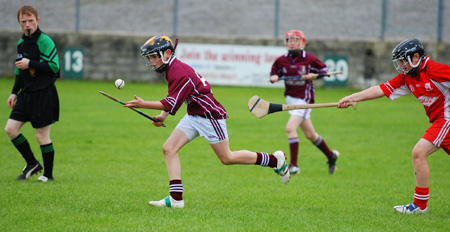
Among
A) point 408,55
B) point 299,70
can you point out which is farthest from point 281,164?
point 299,70

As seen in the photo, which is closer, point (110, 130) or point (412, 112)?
point (110, 130)

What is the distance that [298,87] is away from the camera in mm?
9203

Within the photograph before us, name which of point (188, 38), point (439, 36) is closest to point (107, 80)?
point (188, 38)

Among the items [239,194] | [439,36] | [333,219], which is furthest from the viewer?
[439,36]

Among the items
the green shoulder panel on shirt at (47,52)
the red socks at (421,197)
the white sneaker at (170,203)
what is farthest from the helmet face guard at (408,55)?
the green shoulder panel on shirt at (47,52)

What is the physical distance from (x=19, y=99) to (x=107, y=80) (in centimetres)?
1448

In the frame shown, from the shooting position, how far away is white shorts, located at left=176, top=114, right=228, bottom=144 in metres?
6.14

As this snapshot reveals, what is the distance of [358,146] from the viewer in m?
11.1

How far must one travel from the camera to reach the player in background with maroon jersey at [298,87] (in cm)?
905

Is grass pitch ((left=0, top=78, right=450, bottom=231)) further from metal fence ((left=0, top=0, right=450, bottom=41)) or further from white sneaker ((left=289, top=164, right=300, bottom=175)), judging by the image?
metal fence ((left=0, top=0, right=450, bottom=41))

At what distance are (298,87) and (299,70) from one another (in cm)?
27

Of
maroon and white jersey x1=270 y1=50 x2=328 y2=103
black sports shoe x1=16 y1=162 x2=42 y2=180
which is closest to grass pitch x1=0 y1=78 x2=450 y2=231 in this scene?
black sports shoe x1=16 y1=162 x2=42 y2=180

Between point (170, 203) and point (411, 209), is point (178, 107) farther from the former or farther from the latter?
point (411, 209)

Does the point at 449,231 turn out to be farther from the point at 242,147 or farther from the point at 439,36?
the point at 439,36
